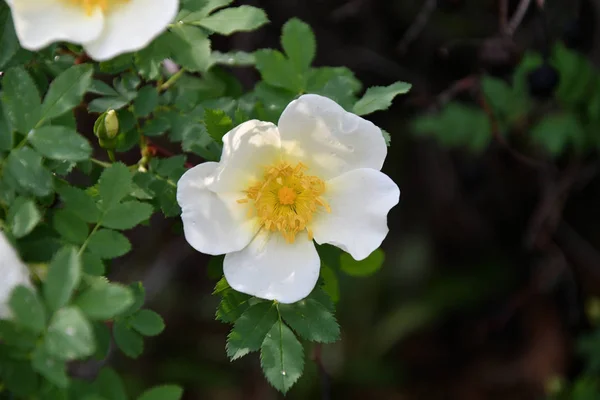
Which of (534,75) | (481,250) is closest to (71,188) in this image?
(534,75)

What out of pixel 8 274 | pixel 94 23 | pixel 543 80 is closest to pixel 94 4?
pixel 94 23

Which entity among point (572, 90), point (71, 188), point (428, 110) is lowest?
point (428, 110)

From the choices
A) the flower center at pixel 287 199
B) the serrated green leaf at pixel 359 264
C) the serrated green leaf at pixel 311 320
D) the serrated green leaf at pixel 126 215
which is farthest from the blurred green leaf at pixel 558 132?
the serrated green leaf at pixel 126 215

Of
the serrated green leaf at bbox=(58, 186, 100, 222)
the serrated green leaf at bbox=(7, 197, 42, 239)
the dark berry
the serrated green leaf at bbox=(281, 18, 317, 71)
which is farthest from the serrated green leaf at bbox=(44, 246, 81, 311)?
the dark berry

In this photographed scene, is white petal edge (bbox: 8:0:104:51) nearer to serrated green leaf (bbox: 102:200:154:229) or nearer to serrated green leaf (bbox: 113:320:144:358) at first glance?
serrated green leaf (bbox: 102:200:154:229)

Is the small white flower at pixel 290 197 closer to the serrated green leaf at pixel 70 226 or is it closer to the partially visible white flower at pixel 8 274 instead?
the serrated green leaf at pixel 70 226

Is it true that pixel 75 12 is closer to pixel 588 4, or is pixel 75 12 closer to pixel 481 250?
pixel 588 4

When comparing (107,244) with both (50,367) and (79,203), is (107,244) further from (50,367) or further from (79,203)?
(50,367)
